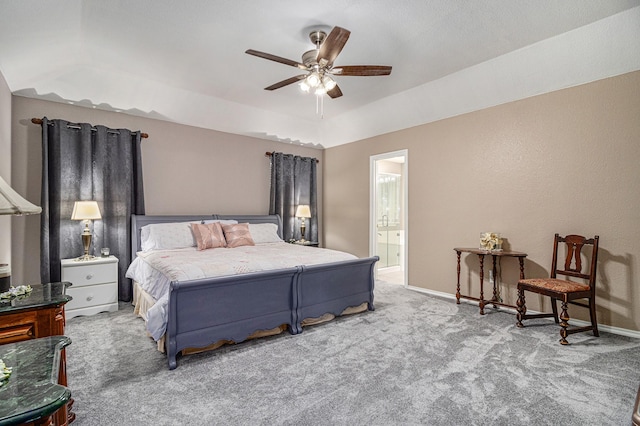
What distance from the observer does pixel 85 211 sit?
12.1ft

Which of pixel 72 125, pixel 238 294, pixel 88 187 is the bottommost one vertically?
pixel 238 294

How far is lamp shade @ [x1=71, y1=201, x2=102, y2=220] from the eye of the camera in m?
3.66

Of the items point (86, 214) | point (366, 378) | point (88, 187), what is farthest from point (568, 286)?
point (88, 187)

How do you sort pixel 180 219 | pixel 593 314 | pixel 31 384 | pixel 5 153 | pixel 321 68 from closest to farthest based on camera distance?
pixel 31 384 → pixel 321 68 → pixel 593 314 → pixel 5 153 → pixel 180 219

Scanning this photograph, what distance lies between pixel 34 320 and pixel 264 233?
3323 mm

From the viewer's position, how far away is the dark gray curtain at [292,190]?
5.71 m

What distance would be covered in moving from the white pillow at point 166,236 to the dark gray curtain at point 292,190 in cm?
175

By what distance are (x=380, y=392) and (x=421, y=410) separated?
0.28 metres

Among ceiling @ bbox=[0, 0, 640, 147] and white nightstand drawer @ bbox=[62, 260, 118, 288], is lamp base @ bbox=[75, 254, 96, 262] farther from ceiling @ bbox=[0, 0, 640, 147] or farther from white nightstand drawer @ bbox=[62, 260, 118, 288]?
ceiling @ bbox=[0, 0, 640, 147]

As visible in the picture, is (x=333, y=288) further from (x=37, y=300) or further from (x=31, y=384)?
(x=31, y=384)

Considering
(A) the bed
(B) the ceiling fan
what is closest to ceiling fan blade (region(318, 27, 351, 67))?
(B) the ceiling fan

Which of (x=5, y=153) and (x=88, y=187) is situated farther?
(x=88, y=187)

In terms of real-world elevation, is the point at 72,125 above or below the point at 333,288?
above

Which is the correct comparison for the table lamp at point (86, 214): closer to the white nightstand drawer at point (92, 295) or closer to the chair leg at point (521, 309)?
the white nightstand drawer at point (92, 295)
